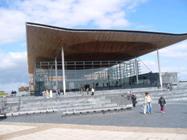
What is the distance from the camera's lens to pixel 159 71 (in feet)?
162

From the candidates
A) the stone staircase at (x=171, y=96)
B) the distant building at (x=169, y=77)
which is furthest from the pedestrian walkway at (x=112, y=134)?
the distant building at (x=169, y=77)

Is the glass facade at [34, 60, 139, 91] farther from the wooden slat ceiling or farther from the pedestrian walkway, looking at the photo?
the pedestrian walkway

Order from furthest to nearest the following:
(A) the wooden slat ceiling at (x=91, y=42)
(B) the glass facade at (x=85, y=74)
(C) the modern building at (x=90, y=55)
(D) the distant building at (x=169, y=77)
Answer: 1. (D) the distant building at (x=169, y=77)
2. (B) the glass facade at (x=85, y=74)
3. (C) the modern building at (x=90, y=55)
4. (A) the wooden slat ceiling at (x=91, y=42)

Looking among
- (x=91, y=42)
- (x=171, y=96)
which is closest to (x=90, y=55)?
(x=91, y=42)

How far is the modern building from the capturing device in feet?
135

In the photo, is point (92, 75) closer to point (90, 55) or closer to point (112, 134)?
point (90, 55)

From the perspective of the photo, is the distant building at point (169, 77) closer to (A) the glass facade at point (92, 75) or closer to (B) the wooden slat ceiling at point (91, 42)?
(A) the glass facade at point (92, 75)

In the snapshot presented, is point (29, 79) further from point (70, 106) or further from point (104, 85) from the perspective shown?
point (70, 106)

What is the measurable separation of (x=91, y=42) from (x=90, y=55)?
29.3 ft

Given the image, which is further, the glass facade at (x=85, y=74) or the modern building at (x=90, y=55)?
the glass facade at (x=85, y=74)

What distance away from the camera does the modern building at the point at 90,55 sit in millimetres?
41156

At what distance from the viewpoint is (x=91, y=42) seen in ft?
148

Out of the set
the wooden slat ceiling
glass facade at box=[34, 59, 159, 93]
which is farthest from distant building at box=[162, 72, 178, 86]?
the wooden slat ceiling

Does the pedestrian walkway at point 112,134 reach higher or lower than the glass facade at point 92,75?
lower
